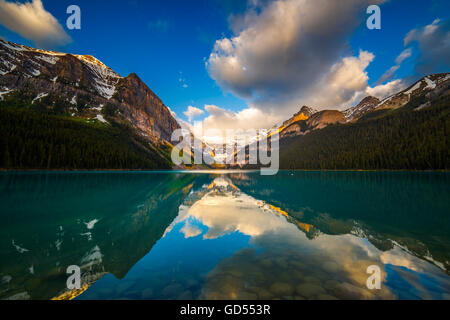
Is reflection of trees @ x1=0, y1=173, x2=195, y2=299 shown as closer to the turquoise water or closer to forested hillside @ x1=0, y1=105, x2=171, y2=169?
the turquoise water

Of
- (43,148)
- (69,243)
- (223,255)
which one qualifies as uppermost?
(43,148)

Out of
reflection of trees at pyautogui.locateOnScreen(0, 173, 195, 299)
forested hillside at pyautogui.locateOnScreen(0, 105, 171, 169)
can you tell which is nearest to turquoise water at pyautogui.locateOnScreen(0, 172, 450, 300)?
reflection of trees at pyautogui.locateOnScreen(0, 173, 195, 299)

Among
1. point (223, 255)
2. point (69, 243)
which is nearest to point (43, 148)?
point (69, 243)

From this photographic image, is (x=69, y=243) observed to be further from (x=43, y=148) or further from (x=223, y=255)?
Result: (x=43, y=148)

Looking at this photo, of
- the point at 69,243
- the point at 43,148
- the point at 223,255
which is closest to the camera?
the point at 223,255

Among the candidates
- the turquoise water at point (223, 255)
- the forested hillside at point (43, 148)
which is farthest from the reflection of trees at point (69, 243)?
the forested hillside at point (43, 148)

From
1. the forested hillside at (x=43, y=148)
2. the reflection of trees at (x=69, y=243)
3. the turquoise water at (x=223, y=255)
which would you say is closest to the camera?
the turquoise water at (x=223, y=255)

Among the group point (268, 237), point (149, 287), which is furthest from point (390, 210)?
point (149, 287)

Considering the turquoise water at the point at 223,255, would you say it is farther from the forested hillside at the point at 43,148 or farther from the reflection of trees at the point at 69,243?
the forested hillside at the point at 43,148

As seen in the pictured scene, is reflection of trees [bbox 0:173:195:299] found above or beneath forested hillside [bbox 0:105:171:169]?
beneath

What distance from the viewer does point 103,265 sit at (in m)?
9.25

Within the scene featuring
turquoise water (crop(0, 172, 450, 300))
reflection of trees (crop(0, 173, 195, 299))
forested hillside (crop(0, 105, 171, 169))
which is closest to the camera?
turquoise water (crop(0, 172, 450, 300))
